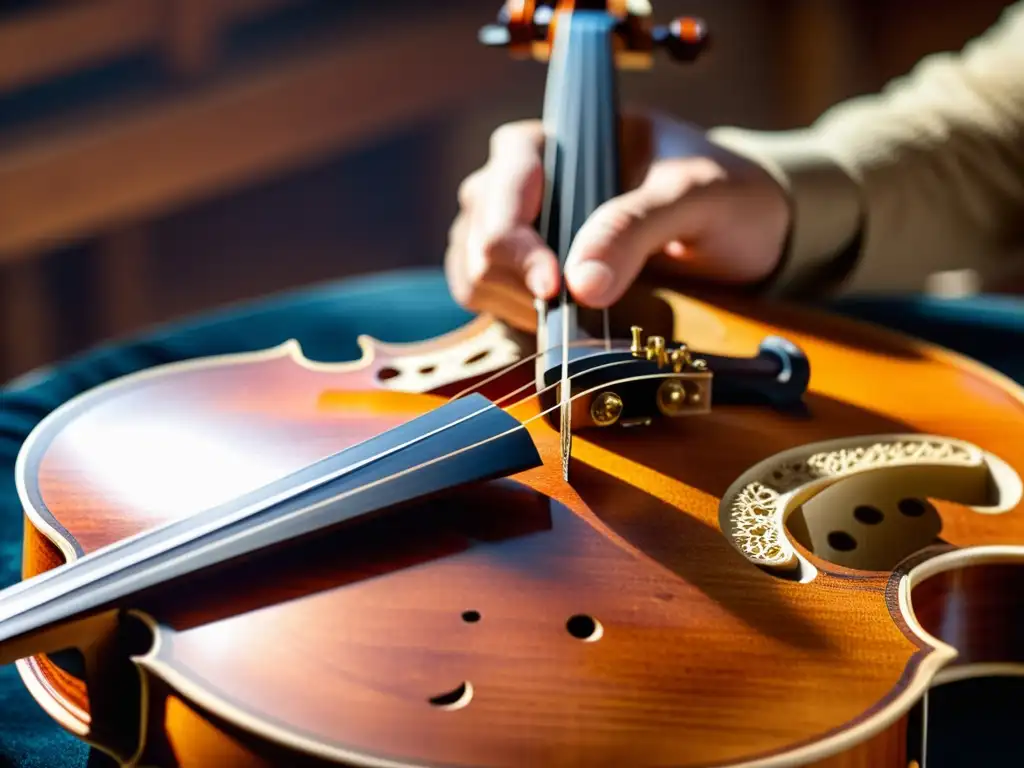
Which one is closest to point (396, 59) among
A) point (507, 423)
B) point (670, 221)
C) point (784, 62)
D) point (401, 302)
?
point (784, 62)

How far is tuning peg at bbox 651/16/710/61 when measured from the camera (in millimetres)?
894

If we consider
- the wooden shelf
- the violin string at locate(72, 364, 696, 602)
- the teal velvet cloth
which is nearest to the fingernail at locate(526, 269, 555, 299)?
the violin string at locate(72, 364, 696, 602)

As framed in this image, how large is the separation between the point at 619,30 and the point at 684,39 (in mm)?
53

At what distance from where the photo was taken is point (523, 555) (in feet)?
1.55

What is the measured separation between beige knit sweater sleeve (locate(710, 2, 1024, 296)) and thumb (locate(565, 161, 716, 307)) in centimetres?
15

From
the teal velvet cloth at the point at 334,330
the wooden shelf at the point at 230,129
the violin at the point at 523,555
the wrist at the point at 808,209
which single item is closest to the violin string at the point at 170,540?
the violin at the point at 523,555

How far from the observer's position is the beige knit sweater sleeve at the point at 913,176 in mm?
928

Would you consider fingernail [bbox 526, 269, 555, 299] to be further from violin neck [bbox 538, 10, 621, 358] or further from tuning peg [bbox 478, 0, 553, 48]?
tuning peg [bbox 478, 0, 553, 48]

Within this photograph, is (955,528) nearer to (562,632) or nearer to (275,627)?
(562,632)

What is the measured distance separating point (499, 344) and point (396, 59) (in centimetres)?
134

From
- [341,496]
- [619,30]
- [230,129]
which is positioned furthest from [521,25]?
[230,129]

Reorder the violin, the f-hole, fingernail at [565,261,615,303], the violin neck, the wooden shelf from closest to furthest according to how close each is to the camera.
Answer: the violin → the f-hole → fingernail at [565,261,615,303] → the violin neck → the wooden shelf

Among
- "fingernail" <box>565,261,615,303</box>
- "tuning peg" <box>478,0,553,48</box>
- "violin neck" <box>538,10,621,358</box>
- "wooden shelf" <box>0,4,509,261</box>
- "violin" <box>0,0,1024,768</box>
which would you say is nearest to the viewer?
"violin" <box>0,0,1024,768</box>

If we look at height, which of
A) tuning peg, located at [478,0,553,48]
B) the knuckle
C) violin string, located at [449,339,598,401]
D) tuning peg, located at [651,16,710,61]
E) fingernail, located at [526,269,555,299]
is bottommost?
violin string, located at [449,339,598,401]
